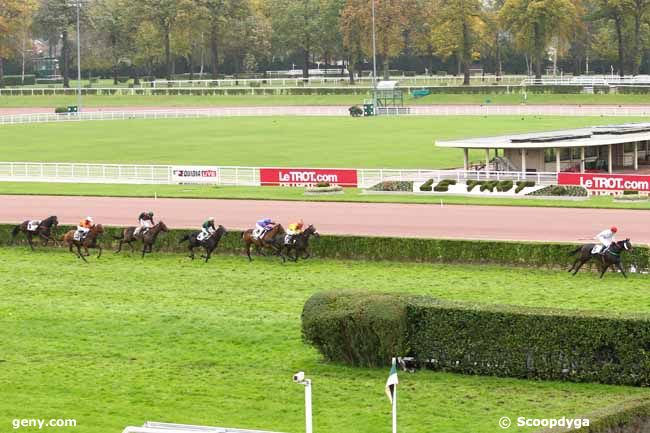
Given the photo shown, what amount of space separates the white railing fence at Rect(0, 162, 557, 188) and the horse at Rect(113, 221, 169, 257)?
43.8 feet

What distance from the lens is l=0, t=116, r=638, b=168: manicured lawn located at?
5322 centimetres

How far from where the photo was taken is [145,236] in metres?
27.4

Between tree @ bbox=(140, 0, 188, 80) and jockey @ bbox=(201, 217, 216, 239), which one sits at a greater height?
tree @ bbox=(140, 0, 188, 80)

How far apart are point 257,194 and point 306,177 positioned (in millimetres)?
2887

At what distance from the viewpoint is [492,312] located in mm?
16141

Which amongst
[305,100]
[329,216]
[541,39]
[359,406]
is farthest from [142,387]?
[541,39]

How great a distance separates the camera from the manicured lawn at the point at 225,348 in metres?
15.0

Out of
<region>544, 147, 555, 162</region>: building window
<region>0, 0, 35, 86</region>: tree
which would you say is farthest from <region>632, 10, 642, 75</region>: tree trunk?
<region>544, 147, 555, 162</region>: building window

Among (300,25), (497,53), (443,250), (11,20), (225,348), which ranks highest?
(11,20)

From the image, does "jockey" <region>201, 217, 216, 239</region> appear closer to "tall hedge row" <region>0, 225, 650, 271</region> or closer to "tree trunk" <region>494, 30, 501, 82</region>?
"tall hedge row" <region>0, 225, 650, 271</region>

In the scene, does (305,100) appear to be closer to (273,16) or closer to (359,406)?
(273,16)

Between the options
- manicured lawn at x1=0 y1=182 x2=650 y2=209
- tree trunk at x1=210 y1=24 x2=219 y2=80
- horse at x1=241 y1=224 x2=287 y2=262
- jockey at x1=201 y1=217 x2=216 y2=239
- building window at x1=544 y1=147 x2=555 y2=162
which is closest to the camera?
horse at x1=241 y1=224 x2=287 y2=262

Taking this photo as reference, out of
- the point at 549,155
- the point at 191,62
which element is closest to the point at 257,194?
the point at 549,155

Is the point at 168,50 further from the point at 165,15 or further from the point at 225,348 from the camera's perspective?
the point at 225,348
